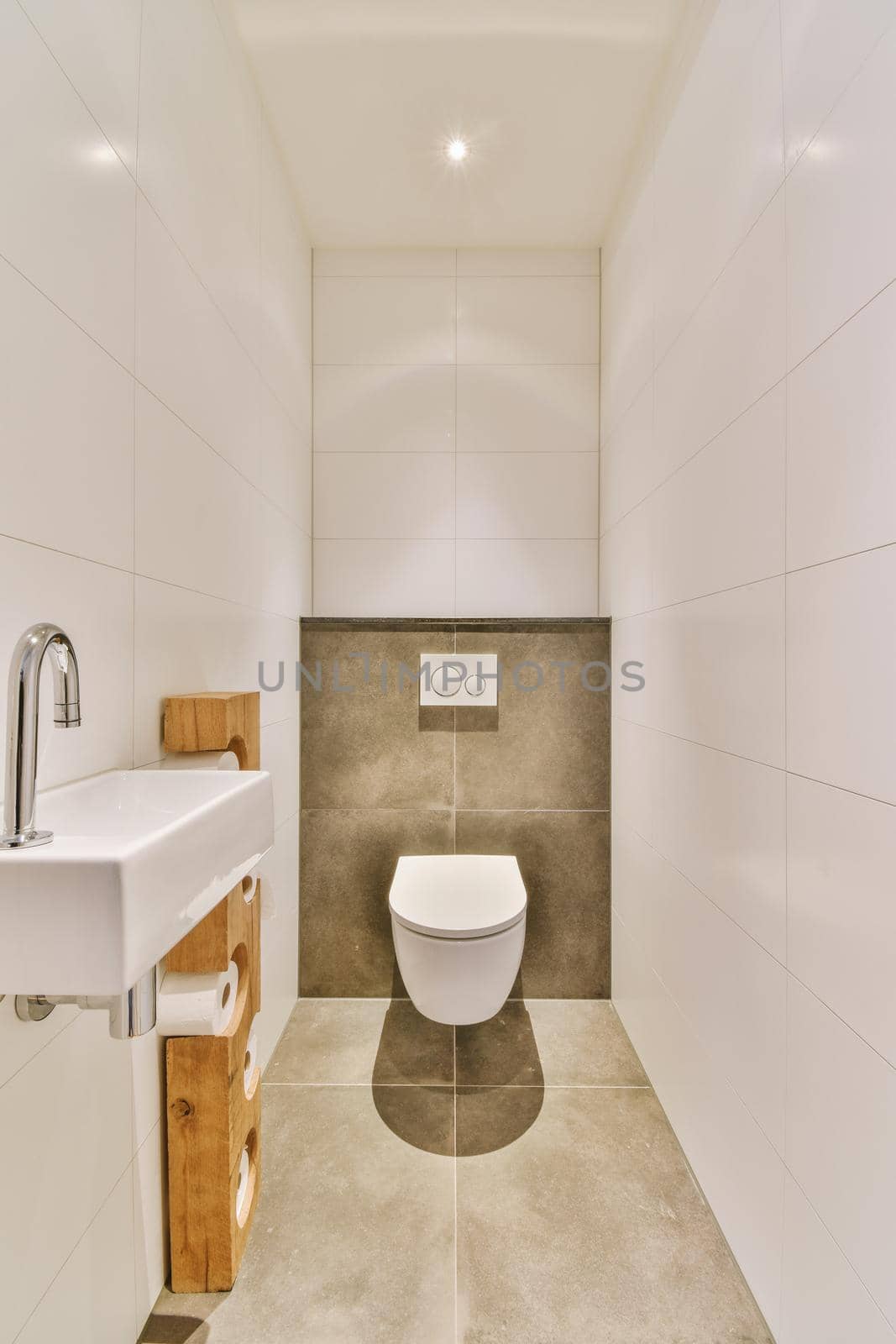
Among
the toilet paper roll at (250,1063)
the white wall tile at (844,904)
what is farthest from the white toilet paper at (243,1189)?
the white wall tile at (844,904)

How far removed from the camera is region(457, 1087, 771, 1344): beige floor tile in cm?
111

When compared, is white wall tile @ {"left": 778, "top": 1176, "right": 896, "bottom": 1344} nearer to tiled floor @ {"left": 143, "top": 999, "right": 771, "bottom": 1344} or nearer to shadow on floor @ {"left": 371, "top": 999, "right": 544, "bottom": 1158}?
tiled floor @ {"left": 143, "top": 999, "right": 771, "bottom": 1344}

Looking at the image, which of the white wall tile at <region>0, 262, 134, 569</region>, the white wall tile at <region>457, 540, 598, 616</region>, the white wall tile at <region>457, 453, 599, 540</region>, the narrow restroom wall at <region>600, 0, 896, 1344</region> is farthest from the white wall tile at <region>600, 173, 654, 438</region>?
the white wall tile at <region>0, 262, 134, 569</region>

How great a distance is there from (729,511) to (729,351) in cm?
30

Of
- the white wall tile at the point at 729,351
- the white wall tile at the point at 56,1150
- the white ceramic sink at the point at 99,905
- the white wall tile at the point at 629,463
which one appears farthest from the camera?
the white wall tile at the point at 629,463

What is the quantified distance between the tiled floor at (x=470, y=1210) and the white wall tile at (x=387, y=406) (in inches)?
76.1

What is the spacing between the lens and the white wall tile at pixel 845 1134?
79 cm

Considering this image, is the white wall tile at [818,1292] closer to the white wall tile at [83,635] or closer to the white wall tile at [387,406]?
the white wall tile at [83,635]

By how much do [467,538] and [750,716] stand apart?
4.40 feet

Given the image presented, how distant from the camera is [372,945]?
2.16 m

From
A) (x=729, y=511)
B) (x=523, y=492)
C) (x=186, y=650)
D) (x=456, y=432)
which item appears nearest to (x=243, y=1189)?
(x=186, y=650)

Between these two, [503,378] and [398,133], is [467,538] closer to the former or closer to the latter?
[503,378]

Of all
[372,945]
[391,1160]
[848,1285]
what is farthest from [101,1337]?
[372,945]

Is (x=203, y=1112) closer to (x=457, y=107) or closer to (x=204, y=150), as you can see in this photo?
(x=204, y=150)
